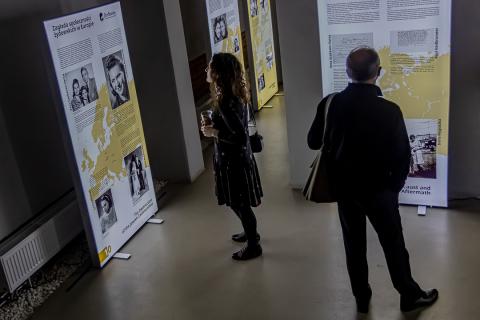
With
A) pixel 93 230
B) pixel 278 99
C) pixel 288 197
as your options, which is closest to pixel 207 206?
pixel 288 197

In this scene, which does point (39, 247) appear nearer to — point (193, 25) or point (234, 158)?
point (234, 158)

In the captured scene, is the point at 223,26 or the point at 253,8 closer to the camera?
the point at 223,26

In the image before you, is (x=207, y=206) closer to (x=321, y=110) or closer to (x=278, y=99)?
(x=321, y=110)

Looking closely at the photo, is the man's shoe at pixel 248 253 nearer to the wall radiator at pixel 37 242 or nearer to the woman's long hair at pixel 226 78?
the woman's long hair at pixel 226 78

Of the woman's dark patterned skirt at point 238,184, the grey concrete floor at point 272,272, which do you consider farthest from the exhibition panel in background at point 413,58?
the woman's dark patterned skirt at point 238,184

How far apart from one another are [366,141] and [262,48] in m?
5.15

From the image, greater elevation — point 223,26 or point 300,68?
point 223,26

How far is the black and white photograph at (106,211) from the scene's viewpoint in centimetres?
Result: 420

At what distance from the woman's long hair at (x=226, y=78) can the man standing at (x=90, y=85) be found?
3.25 feet

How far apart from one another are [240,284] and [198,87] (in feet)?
11.6

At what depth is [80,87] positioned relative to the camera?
12.9 ft

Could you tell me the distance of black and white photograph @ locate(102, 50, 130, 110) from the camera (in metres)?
4.28

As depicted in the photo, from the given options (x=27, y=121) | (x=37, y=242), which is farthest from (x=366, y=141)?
(x=27, y=121)

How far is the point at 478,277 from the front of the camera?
3658 mm
